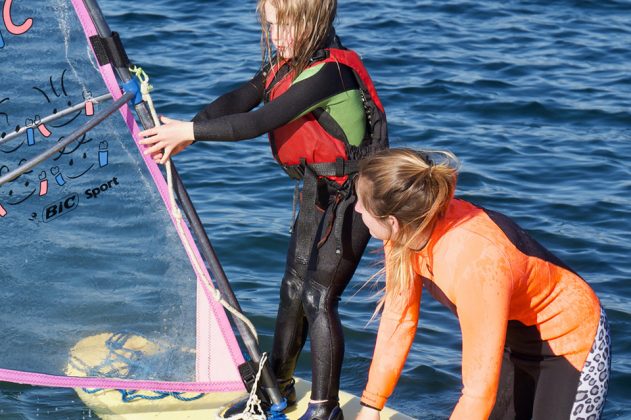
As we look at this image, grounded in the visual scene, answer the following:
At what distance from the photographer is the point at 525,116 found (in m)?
8.38

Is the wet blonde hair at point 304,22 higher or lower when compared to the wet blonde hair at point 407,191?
higher

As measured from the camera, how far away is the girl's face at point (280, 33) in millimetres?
3488

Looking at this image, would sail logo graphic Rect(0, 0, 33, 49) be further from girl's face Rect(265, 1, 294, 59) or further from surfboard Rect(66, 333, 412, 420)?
surfboard Rect(66, 333, 412, 420)

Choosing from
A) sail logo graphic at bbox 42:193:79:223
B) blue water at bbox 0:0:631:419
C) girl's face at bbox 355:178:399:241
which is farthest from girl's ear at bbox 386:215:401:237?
sail logo graphic at bbox 42:193:79:223

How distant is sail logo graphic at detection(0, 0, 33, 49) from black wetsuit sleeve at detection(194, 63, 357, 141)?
1.99 feet

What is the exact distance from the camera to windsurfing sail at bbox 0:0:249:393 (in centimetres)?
338

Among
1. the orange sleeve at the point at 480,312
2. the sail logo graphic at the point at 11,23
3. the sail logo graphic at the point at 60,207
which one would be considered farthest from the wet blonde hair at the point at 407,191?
the sail logo graphic at the point at 11,23

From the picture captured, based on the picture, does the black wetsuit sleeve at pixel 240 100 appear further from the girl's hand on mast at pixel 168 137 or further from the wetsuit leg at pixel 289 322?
the wetsuit leg at pixel 289 322

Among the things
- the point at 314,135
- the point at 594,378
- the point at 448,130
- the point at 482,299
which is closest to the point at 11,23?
the point at 314,135

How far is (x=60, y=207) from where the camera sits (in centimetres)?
351

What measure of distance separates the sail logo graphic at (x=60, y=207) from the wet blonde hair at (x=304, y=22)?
33.6 inches

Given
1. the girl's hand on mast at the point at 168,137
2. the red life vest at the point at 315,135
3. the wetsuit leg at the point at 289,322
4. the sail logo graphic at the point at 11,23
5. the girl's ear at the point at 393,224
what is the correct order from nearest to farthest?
the girl's ear at the point at 393,224, the sail logo graphic at the point at 11,23, the girl's hand on mast at the point at 168,137, the red life vest at the point at 315,135, the wetsuit leg at the point at 289,322

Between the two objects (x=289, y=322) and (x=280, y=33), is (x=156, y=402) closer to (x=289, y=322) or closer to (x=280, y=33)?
(x=289, y=322)

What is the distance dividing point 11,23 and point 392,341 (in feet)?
5.01
